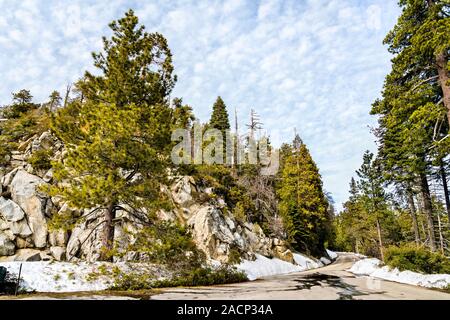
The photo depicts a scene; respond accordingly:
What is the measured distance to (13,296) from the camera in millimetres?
7855

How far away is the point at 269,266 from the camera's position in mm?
22406

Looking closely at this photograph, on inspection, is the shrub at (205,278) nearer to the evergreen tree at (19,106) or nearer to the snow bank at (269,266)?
the snow bank at (269,266)

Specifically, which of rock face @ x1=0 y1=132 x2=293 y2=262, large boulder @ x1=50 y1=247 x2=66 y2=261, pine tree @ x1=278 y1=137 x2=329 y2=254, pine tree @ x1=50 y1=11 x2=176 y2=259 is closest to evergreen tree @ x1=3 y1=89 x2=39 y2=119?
rock face @ x1=0 y1=132 x2=293 y2=262

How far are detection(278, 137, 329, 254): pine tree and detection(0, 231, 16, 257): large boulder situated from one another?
1002 inches

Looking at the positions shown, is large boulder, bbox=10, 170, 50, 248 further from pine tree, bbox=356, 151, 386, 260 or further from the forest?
pine tree, bbox=356, 151, 386, 260

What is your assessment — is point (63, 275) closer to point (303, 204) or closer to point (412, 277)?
point (412, 277)

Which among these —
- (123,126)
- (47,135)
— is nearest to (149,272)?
(123,126)

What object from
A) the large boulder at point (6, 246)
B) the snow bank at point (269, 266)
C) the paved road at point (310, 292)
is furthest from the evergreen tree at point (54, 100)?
the paved road at point (310, 292)

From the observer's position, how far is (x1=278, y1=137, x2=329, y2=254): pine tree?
107 ft

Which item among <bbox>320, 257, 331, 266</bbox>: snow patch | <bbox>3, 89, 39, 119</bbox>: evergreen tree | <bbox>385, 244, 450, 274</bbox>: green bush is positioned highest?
<bbox>3, 89, 39, 119</bbox>: evergreen tree

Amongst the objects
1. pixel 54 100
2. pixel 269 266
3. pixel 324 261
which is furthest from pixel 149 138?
pixel 54 100

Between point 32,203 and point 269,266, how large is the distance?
1874 centimetres
